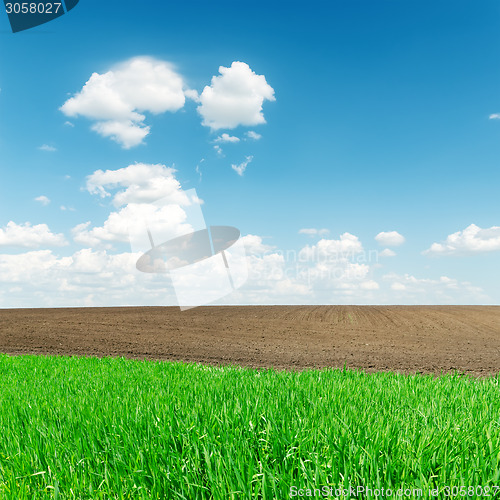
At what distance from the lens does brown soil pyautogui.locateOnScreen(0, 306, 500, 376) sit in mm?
14289

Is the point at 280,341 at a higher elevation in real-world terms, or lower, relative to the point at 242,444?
lower

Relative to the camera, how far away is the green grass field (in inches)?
110

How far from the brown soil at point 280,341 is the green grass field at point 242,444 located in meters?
8.24

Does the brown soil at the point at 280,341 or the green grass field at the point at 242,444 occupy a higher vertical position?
the green grass field at the point at 242,444

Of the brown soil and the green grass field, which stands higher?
the green grass field

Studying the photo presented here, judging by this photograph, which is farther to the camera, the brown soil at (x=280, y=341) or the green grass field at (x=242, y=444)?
the brown soil at (x=280, y=341)

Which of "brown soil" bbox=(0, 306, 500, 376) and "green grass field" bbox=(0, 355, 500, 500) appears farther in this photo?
"brown soil" bbox=(0, 306, 500, 376)

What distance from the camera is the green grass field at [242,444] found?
2807 millimetres

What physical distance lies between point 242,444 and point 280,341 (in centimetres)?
1662

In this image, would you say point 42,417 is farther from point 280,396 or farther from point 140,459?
point 280,396

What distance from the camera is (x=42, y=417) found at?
5.07 m

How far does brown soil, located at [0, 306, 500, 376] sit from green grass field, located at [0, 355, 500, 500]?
27.1ft

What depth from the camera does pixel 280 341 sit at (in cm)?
1959

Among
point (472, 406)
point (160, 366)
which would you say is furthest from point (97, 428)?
point (160, 366)
